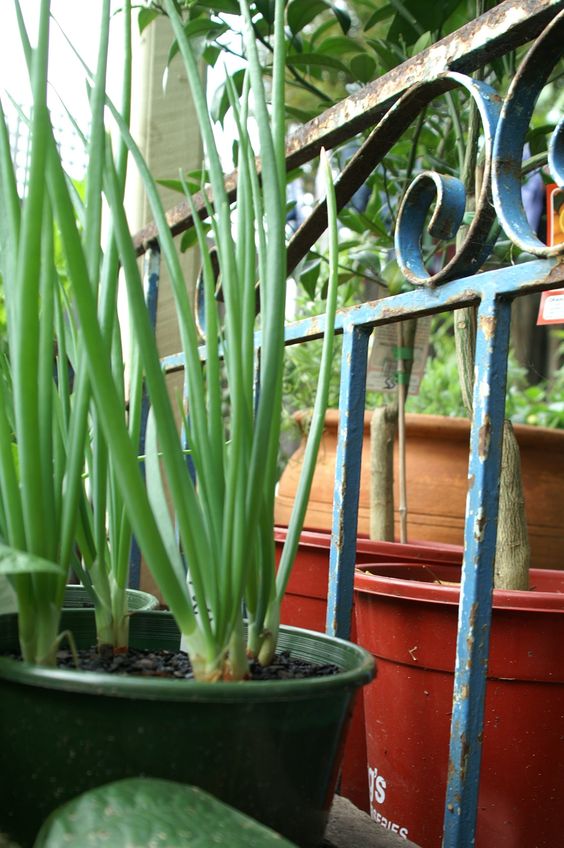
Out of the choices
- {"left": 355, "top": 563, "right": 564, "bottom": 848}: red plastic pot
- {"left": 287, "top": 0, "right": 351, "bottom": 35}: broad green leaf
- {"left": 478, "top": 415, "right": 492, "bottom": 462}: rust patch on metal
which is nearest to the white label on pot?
{"left": 355, "top": 563, "right": 564, "bottom": 848}: red plastic pot

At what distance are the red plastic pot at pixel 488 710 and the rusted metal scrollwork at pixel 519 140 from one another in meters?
0.35

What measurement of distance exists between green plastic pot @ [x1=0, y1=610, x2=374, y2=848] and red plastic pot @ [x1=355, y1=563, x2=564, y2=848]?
0.37 meters

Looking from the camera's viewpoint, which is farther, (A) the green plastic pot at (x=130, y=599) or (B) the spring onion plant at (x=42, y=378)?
(A) the green plastic pot at (x=130, y=599)

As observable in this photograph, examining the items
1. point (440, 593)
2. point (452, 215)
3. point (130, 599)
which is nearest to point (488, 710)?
point (440, 593)

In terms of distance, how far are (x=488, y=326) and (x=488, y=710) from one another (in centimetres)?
38

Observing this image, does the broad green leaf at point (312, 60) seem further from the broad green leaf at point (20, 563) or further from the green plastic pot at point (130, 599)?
the broad green leaf at point (20, 563)

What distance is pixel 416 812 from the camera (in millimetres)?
875

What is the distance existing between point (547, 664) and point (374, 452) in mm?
699

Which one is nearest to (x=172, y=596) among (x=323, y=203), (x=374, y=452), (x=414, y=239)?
(x=414, y=239)

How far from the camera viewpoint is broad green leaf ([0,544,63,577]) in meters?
0.42

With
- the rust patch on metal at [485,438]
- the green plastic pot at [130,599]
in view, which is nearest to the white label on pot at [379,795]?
the green plastic pot at [130,599]

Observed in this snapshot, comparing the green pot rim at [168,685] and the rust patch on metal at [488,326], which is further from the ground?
the rust patch on metal at [488,326]

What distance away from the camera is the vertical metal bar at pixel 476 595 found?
0.65 m

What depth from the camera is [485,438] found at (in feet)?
2.19
